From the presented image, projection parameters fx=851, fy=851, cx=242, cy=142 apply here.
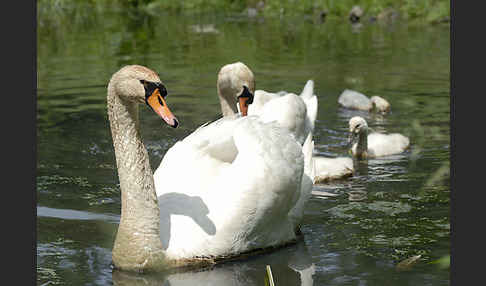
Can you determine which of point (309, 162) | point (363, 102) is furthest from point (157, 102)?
point (363, 102)

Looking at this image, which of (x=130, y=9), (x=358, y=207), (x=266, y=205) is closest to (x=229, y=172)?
(x=266, y=205)

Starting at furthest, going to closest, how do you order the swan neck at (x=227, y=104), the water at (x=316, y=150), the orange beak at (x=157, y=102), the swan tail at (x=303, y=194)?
1. the swan neck at (x=227, y=104)
2. the swan tail at (x=303, y=194)
3. the water at (x=316, y=150)
4. the orange beak at (x=157, y=102)

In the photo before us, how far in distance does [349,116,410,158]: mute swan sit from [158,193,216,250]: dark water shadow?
422 centimetres

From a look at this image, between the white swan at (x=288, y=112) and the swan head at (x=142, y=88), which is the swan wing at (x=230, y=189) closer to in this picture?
the swan head at (x=142, y=88)

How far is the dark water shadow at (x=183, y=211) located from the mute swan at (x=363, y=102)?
23.0 ft

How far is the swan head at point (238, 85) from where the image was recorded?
9.09 metres

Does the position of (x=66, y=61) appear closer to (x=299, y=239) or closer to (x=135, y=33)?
(x=135, y=33)

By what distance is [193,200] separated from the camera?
677 centimetres

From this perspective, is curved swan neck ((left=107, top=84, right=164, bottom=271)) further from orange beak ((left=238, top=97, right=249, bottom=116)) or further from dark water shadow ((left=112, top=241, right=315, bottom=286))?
orange beak ((left=238, top=97, right=249, bottom=116))

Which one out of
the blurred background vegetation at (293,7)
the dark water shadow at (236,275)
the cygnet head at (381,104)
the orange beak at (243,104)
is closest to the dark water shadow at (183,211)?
the dark water shadow at (236,275)

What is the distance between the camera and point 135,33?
30.1 metres

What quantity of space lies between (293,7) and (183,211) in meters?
32.9

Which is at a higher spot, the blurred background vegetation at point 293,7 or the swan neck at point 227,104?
the blurred background vegetation at point 293,7

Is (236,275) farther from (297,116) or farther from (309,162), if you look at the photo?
(297,116)
